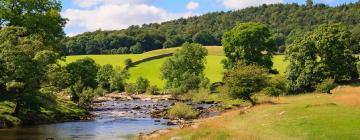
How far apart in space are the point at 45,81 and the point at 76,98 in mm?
25912

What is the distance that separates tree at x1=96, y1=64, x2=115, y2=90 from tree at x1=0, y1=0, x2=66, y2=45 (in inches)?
2803

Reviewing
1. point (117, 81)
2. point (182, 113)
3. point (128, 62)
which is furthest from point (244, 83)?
point (128, 62)

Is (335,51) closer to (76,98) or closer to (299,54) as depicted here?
(299,54)

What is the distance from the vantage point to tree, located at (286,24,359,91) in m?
87.9

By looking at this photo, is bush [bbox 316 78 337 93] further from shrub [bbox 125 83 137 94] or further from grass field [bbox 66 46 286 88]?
shrub [bbox 125 83 137 94]

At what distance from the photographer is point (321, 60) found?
8894 cm

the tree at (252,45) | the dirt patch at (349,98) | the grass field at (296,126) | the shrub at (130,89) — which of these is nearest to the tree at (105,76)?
the shrub at (130,89)

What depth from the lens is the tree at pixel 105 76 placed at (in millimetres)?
149400

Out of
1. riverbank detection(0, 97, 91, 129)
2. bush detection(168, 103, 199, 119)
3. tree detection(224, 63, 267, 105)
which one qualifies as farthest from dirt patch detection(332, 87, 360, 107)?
riverbank detection(0, 97, 91, 129)

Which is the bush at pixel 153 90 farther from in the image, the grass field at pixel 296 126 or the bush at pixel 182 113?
the grass field at pixel 296 126

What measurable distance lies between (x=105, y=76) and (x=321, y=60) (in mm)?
80164

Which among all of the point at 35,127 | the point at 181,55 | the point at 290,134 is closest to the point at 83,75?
the point at 181,55

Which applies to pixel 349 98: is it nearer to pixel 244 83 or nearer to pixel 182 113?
pixel 244 83

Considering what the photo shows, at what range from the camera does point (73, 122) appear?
209 feet
